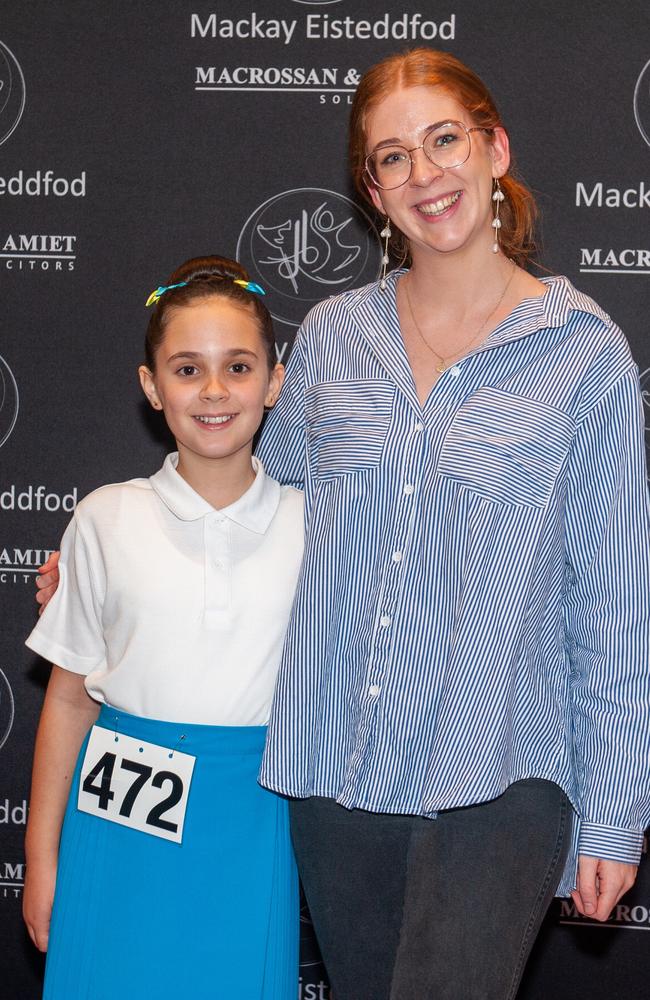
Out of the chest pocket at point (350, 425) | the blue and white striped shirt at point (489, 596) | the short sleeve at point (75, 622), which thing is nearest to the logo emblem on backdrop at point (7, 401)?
the short sleeve at point (75, 622)

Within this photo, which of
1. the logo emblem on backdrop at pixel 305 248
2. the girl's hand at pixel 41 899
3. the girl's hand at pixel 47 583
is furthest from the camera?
the logo emblem on backdrop at pixel 305 248

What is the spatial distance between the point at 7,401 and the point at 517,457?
5.13 ft

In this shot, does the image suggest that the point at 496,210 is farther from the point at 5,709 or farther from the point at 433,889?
the point at 5,709

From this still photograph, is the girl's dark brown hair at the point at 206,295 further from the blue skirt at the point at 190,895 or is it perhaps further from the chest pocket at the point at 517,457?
the blue skirt at the point at 190,895

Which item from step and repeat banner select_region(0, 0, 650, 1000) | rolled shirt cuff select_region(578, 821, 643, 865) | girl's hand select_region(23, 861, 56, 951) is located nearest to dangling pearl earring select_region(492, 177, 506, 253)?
step and repeat banner select_region(0, 0, 650, 1000)

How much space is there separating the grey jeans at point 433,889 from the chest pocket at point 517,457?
17.9 inches

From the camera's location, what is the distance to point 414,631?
1597 millimetres

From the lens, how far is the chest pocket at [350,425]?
5.54 ft

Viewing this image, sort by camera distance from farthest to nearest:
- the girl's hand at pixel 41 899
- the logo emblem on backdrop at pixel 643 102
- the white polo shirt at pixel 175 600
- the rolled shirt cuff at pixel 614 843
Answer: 1. the logo emblem on backdrop at pixel 643 102
2. the girl's hand at pixel 41 899
3. the white polo shirt at pixel 175 600
4. the rolled shirt cuff at pixel 614 843

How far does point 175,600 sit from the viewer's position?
174 centimetres

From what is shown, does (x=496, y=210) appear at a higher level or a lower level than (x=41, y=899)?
higher

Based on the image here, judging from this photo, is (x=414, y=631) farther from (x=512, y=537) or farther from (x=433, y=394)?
(x=433, y=394)

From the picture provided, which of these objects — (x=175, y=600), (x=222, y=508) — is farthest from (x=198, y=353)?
(x=175, y=600)

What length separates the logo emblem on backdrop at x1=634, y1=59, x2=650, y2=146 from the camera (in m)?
2.50
